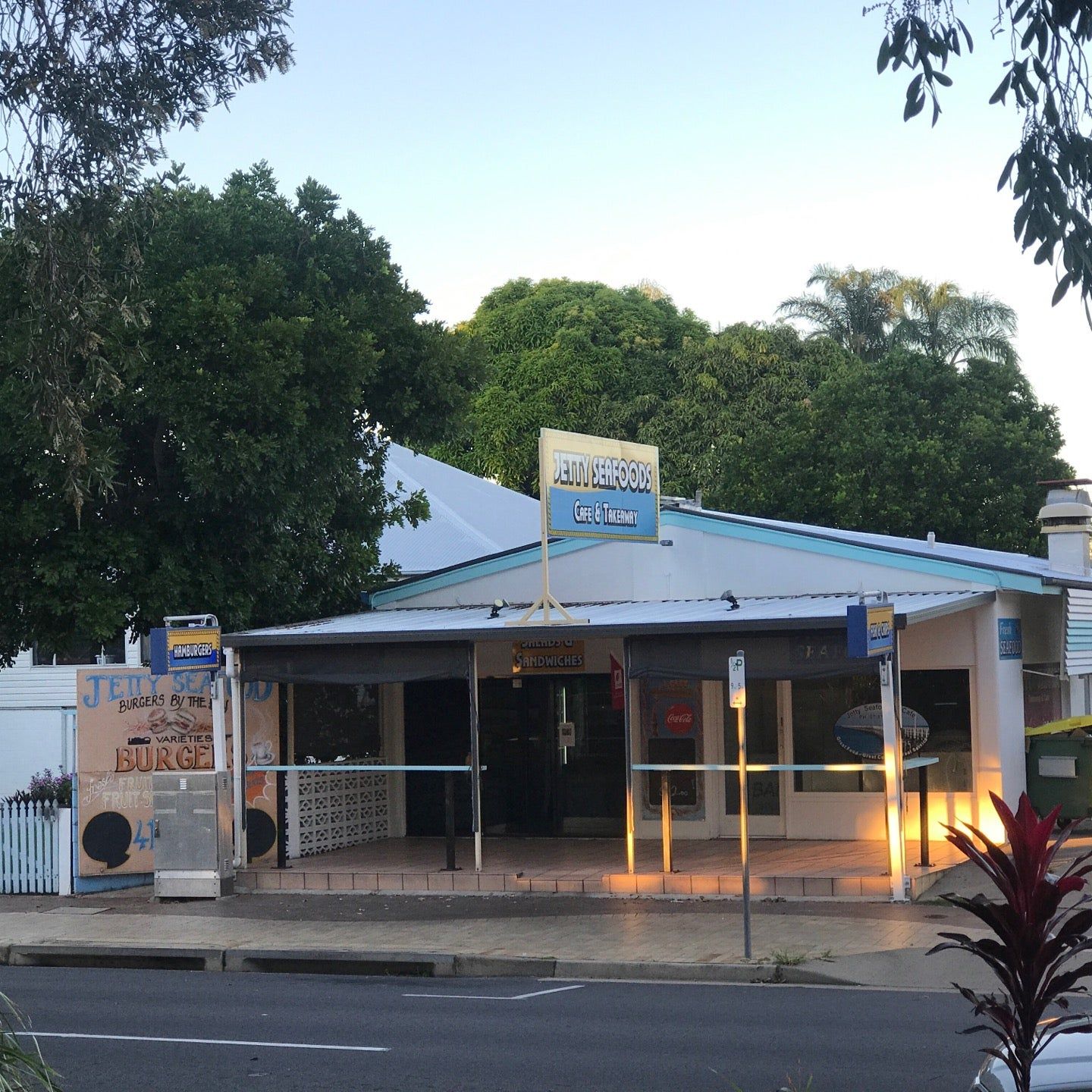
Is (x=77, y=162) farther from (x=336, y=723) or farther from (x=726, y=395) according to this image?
(x=726, y=395)

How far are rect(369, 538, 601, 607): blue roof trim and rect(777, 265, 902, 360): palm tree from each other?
30.2 m

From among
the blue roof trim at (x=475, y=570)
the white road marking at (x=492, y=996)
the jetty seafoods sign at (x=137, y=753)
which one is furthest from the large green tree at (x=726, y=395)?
the white road marking at (x=492, y=996)

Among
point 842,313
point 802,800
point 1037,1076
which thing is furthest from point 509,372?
point 1037,1076

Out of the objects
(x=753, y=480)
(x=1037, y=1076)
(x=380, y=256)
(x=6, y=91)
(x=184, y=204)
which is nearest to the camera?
(x=1037, y=1076)

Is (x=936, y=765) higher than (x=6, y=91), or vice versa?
(x=6, y=91)

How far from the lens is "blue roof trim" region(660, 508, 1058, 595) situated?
1764 centimetres

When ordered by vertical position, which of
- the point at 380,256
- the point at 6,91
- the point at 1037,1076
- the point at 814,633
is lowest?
the point at 1037,1076

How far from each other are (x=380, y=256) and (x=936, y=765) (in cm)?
974

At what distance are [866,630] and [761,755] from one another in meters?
5.22

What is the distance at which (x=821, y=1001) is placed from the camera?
11250mm

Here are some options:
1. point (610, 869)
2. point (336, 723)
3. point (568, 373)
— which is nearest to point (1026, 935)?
point (610, 869)

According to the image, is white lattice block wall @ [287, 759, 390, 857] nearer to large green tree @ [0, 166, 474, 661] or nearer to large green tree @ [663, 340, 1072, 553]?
large green tree @ [0, 166, 474, 661]

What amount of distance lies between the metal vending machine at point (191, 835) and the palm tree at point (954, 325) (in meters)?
33.2

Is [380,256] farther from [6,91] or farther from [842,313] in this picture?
[842,313]
